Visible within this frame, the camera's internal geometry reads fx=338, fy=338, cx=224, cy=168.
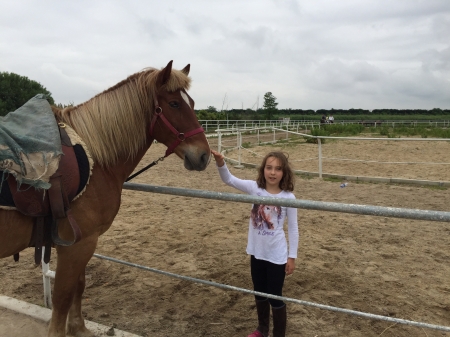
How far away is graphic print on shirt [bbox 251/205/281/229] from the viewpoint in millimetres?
2258

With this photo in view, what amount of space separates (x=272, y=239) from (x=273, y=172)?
44 cm

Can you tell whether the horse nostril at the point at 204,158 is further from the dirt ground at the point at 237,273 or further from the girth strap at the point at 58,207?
the dirt ground at the point at 237,273

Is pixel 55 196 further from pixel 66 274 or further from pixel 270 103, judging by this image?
pixel 270 103

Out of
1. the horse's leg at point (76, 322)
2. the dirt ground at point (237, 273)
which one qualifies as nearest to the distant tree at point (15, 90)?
the dirt ground at point (237, 273)

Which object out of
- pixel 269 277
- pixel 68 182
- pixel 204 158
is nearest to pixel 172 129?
pixel 204 158

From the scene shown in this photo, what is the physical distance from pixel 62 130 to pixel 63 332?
1.27 meters

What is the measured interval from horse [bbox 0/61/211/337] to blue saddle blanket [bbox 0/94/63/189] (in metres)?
0.20

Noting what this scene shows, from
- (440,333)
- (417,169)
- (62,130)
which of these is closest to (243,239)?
(440,333)

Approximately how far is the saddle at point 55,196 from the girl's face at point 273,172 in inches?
45.1

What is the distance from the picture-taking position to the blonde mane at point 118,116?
78.6 inches

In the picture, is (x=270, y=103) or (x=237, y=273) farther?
(x=270, y=103)

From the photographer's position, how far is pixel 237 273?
3477 millimetres

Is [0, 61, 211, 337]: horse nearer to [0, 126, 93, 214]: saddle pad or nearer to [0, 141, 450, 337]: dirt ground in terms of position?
[0, 126, 93, 214]: saddle pad

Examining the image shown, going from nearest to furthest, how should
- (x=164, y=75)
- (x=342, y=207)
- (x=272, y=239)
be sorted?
(x=342, y=207) < (x=164, y=75) < (x=272, y=239)
